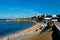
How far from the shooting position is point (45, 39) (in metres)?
22.8

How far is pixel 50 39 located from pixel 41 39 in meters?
1.96

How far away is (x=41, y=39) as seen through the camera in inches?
941

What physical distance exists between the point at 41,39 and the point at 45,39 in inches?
48.4

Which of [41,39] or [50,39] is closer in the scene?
[50,39]

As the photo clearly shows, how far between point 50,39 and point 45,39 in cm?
78

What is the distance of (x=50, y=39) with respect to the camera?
73.0 feet
